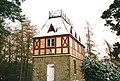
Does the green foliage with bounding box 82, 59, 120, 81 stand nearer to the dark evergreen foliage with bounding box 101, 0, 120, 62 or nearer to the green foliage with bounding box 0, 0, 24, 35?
the dark evergreen foliage with bounding box 101, 0, 120, 62

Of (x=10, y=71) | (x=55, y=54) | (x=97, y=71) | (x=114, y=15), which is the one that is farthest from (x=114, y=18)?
(x=10, y=71)

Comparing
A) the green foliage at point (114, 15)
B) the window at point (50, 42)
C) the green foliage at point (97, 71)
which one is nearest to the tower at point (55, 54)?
the window at point (50, 42)

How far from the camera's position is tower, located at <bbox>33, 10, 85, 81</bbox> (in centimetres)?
2398

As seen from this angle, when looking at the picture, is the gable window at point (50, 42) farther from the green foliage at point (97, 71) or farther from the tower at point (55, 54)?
the green foliage at point (97, 71)

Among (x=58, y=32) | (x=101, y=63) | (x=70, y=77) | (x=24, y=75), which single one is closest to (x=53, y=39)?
(x=58, y=32)

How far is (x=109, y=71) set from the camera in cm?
2197

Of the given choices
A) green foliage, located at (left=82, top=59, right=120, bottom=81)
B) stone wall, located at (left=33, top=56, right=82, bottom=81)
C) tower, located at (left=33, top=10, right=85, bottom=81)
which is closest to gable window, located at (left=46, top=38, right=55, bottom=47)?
tower, located at (left=33, top=10, right=85, bottom=81)

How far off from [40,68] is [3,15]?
12.8 meters

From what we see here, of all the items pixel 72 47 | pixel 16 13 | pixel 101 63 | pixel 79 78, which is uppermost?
pixel 16 13

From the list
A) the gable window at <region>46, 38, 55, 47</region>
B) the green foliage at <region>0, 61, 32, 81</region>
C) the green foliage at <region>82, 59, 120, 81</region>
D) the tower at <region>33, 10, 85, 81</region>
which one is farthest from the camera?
the green foliage at <region>0, 61, 32, 81</region>

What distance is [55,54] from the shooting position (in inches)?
972

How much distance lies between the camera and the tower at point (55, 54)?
23984 mm

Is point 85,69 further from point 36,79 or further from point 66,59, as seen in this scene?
point 36,79

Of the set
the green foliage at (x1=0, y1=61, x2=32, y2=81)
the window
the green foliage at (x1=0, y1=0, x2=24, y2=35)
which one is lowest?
the green foliage at (x1=0, y1=61, x2=32, y2=81)
